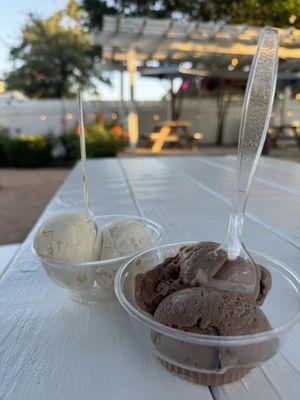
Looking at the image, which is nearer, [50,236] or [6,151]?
[50,236]

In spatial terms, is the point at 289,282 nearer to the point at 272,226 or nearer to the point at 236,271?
the point at 236,271

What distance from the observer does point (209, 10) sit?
8289 millimetres

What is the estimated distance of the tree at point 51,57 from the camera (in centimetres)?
1298

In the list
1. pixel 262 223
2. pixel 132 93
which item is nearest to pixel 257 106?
pixel 262 223

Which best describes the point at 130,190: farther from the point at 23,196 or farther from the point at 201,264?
the point at 23,196

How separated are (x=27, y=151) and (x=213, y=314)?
8115 mm

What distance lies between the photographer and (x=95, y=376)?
0.43 meters

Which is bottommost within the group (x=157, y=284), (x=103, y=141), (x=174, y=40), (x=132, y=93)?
(x=103, y=141)

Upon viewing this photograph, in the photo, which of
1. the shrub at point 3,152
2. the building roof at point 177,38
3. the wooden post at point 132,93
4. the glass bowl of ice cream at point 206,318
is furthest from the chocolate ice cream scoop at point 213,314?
the shrub at point 3,152

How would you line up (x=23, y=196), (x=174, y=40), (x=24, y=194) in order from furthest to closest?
1. (x=174, y=40)
2. (x=24, y=194)
3. (x=23, y=196)

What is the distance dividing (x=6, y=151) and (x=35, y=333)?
8166 mm

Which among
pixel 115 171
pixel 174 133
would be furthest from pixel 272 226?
pixel 174 133

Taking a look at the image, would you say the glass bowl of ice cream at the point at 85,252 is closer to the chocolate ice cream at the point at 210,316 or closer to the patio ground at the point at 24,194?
the chocolate ice cream at the point at 210,316

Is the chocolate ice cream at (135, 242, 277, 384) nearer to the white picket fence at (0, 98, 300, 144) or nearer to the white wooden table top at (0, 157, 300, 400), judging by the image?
the white wooden table top at (0, 157, 300, 400)
